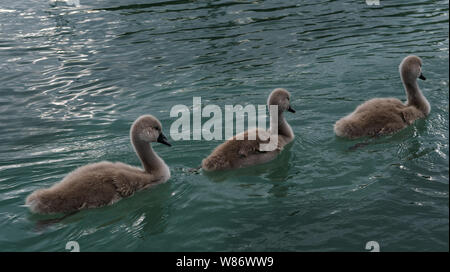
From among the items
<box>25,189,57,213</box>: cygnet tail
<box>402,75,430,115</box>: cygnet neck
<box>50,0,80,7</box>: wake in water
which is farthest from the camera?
<box>50,0,80,7</box>: wake in water

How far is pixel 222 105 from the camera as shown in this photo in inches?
414

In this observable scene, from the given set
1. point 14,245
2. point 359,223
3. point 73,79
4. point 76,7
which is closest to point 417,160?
point 359,223

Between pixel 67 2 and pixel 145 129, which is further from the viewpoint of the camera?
pixel 67 2

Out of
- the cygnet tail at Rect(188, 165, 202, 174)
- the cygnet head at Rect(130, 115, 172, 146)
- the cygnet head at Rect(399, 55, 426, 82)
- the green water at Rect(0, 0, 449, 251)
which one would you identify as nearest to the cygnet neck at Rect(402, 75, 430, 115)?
the cygnet head at Rect(399, 55, 426, 82)

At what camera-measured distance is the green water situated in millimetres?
6152

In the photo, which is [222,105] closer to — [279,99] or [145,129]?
[279,99]

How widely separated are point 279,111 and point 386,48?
17.8 ft

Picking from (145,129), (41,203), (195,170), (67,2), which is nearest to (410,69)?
(195,170)

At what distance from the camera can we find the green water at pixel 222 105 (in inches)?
242

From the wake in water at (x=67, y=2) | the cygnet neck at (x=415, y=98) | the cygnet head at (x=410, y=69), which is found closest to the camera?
the cygnet neck at (x=415, y=98)

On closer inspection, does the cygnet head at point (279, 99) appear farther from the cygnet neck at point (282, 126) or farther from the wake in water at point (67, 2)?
the wake in water at point (67, 2)

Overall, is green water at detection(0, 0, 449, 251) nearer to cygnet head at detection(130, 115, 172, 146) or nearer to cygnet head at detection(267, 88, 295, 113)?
cygnet head at detection(267, 88, 295, 113)

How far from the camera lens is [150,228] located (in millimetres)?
6418

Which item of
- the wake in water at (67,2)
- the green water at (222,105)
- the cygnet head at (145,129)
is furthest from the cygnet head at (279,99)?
the wake in water at (67,2)
